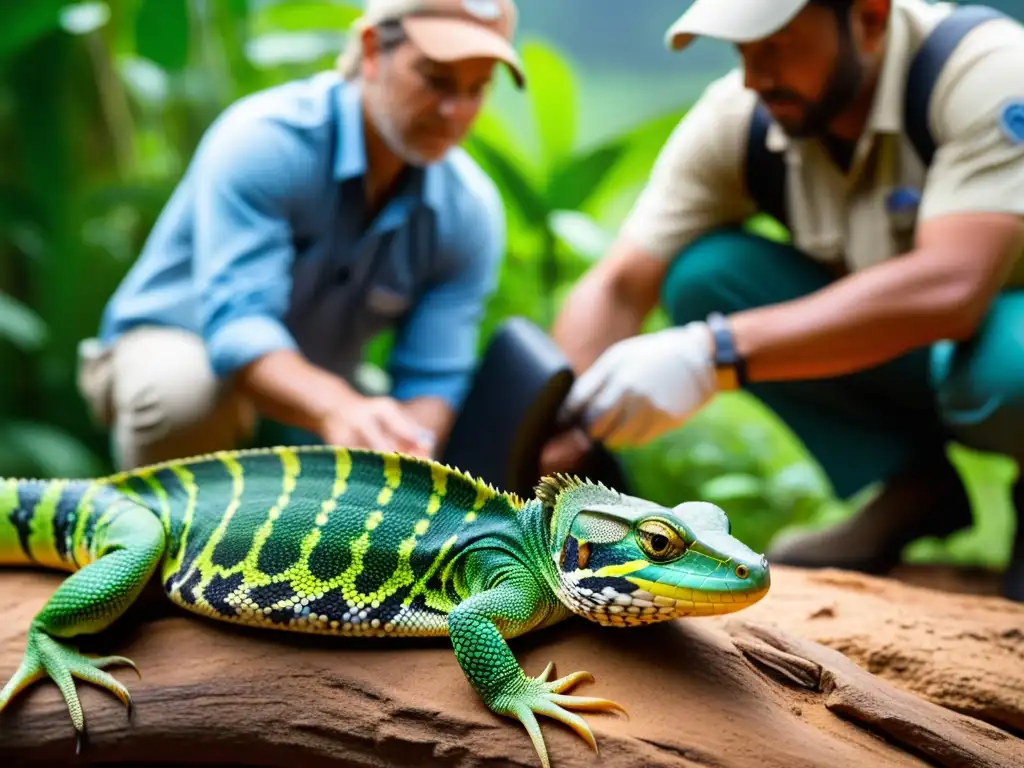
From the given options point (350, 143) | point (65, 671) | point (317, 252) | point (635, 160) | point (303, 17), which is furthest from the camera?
point (303, 17)

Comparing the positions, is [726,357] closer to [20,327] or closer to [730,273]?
[730,273]

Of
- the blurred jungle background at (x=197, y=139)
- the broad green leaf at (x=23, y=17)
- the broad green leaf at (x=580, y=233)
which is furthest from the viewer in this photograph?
the broad green leaf at (x=23, y=17)

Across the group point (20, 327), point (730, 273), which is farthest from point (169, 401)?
point (730, 273)

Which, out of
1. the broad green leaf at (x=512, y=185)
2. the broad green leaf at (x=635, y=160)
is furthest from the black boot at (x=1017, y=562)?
the broad green leaf at (x=512, y=185)

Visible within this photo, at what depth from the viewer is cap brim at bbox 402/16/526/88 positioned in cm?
252

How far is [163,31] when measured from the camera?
3.68 meters

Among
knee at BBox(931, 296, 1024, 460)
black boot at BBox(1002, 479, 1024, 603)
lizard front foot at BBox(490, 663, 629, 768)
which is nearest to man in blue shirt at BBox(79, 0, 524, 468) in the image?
lizard front foot at BBox(490, 663, 629, 768)

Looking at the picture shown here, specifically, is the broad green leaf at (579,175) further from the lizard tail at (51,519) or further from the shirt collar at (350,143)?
the lizard tail at (51,519)

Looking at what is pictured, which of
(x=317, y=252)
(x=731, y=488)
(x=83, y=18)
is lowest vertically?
(x=731, y=488)

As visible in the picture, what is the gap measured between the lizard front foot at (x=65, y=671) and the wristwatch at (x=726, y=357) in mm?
1465

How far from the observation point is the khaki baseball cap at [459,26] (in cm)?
253

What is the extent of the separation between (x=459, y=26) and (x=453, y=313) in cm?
91

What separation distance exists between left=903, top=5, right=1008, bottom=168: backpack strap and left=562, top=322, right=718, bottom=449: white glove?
0.71 m

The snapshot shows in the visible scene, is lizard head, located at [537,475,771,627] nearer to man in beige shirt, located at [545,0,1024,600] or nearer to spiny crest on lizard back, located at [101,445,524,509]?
spiny crest on lizard back, located at [101,445,524,509]
